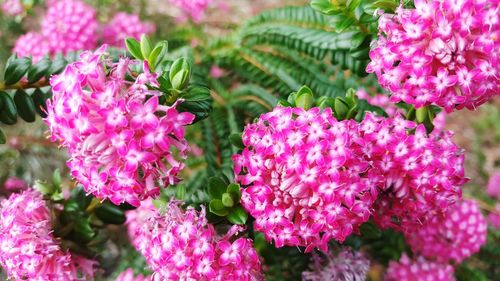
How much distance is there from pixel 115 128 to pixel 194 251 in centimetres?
33

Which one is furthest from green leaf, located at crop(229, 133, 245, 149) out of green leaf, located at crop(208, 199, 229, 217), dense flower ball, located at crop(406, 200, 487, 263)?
dense flower ball, located at crop(406, 200, 487, 263)

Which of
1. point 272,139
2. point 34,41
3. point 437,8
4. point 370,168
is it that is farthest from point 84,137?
point 34,41

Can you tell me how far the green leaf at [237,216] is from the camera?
123 cm

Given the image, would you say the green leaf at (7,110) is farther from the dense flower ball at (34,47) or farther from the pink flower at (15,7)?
the pink flower at (15,7)

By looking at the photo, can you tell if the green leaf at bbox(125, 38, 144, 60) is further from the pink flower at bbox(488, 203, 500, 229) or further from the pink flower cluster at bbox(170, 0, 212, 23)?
the pink flower at bbox(488, 203, 500, 229)

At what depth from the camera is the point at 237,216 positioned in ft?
4.09

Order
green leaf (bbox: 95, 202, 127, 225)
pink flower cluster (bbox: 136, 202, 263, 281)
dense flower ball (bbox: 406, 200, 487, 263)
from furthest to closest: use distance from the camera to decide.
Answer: dense flower ball (bbox: 406, 200, 487, 263) < green leaf (bbox: 95, 202, 127, 225) < pink flower cluster (bbox: 136, 202, 263, 281)

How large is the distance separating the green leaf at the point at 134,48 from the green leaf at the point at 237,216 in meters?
0.42

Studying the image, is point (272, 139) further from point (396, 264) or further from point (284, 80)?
point (396, 264)

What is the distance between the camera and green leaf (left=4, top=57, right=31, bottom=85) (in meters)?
1.44

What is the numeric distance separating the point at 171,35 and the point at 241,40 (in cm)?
51

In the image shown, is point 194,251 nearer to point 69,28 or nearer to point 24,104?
point 24,104

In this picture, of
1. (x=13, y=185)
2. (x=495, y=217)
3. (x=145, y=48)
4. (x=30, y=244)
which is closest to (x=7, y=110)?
(x=30, y=244)

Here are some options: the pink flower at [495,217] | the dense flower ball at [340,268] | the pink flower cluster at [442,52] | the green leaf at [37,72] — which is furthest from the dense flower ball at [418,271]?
the green leaf at [37,72]
